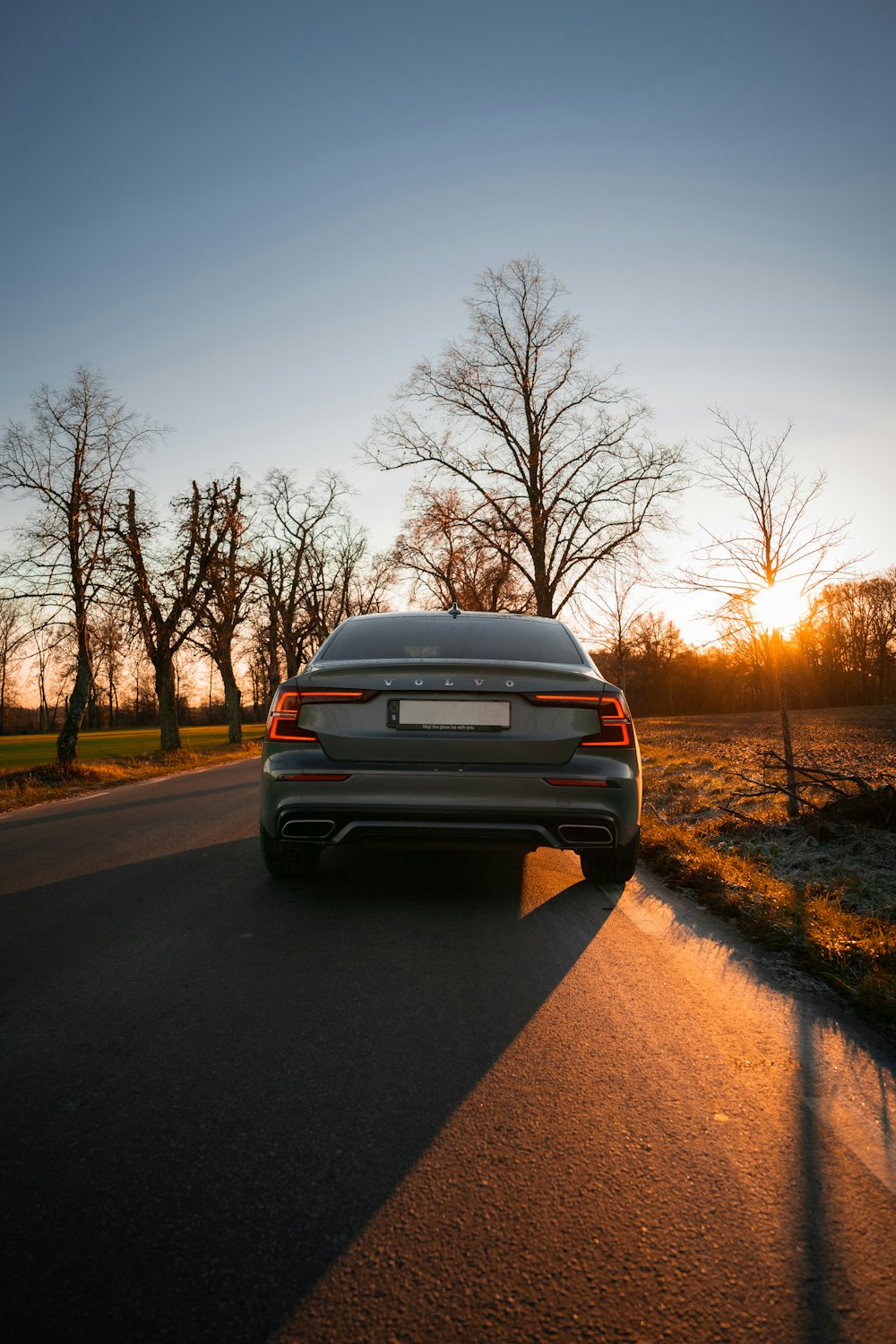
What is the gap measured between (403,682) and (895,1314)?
124 inches

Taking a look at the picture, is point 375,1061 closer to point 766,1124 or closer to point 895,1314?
point 766,1124

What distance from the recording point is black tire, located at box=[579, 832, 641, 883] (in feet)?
15.0

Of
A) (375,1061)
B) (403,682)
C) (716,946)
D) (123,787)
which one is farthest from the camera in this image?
(123,787)

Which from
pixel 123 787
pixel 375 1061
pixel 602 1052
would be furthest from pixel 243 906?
pixel 123 787

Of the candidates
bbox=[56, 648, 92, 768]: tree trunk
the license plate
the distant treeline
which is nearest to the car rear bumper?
the license plate

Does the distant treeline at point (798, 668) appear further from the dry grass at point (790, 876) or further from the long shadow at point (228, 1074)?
the long shadow at point (228, 1074)

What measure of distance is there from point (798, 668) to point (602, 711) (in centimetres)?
5682

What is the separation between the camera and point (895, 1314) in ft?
4.92

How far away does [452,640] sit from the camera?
484cm

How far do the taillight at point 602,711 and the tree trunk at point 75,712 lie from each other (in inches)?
535

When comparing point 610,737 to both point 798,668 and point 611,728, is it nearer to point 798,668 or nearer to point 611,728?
point 611,728

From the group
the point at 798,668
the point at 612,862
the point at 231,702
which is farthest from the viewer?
the point at 798,668

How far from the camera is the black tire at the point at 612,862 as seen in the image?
15.0 ft

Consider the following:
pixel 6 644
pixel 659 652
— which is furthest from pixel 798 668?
pixel 6 644
